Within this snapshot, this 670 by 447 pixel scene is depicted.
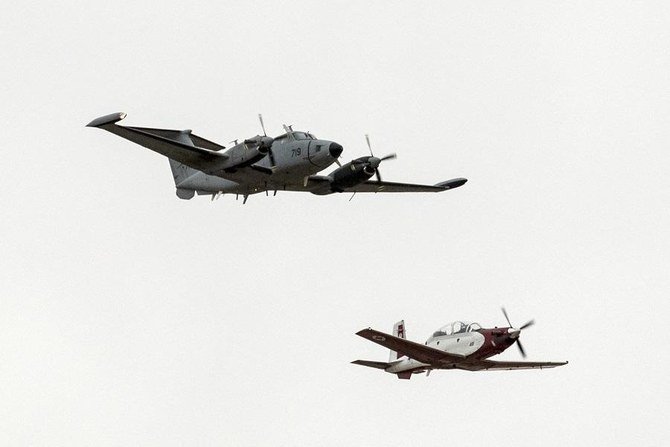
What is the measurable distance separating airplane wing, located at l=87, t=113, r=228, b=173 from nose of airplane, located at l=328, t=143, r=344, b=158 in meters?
5.16

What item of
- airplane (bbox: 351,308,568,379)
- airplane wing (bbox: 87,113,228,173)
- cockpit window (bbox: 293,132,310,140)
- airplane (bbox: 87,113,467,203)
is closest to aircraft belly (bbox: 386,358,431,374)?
airplane (bbox: 351,308,568,379)

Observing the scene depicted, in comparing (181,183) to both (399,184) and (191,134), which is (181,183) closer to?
(191,134)

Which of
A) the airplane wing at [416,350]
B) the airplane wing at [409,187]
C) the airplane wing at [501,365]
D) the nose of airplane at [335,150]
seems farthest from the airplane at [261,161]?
the airplane wing at [501,365]

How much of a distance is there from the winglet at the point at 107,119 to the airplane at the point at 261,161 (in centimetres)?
51

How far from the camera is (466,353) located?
64.1 m

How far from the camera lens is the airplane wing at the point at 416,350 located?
2439 inches

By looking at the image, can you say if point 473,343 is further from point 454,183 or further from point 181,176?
point 181,176

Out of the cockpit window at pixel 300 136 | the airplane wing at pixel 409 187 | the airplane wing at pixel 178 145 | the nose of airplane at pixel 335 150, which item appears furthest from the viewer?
the airplane wing at pixel 409 187

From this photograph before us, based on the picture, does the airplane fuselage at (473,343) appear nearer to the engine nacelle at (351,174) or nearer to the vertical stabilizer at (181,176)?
the engine nacelle at (351,174)

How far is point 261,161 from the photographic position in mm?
64000

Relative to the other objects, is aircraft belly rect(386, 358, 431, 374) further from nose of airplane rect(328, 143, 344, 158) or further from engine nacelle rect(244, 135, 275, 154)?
engine nacelle rect(244, 135, 275, 154)

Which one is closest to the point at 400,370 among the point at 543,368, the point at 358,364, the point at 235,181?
the point at 358,364

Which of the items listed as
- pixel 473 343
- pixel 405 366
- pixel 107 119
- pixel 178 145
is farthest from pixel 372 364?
pixel 107 119

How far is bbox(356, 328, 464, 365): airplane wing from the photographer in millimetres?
61950
